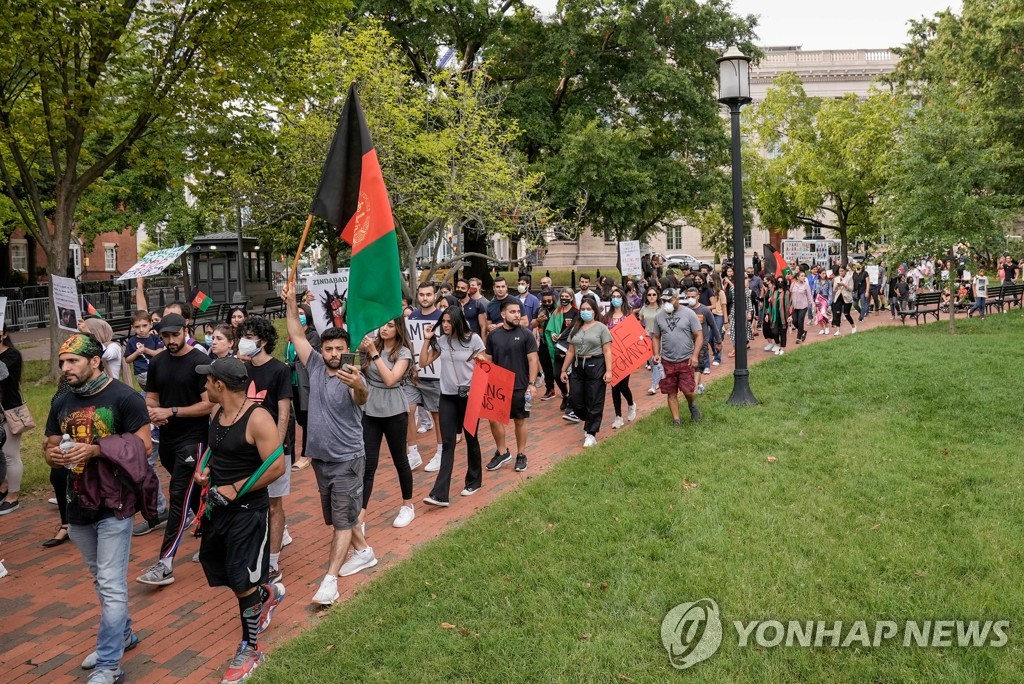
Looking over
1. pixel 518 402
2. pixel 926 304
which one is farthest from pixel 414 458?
pixel 926 304

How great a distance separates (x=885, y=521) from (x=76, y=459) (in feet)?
18.7

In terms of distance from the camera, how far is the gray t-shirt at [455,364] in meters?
7.61

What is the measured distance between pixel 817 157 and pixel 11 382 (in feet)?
131

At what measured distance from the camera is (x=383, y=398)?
658 cm

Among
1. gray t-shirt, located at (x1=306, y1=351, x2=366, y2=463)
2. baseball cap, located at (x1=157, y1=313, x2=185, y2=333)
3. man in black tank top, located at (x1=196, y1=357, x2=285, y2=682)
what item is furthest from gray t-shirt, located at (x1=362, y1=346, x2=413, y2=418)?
man in black tank top, located at (x1=196, y1=357, x2=285, y2=682)

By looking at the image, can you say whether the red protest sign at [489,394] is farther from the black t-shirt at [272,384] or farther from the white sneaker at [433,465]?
the black t-shirt at [272,384]

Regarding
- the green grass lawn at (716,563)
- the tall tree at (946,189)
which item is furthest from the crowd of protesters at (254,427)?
the tall tree at (946,189)

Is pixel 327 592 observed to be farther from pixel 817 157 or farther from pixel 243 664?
pixel 817 157

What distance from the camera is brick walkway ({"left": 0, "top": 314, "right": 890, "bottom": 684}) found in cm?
478

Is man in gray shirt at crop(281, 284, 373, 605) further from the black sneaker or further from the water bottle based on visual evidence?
the black sneaker

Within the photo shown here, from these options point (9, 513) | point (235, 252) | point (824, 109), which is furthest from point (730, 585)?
point (824, 109)

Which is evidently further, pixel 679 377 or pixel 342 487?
pixel 679 377

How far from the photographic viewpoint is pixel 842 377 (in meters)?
12.2

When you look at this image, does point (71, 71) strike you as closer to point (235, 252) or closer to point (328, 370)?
point (328, 370)
